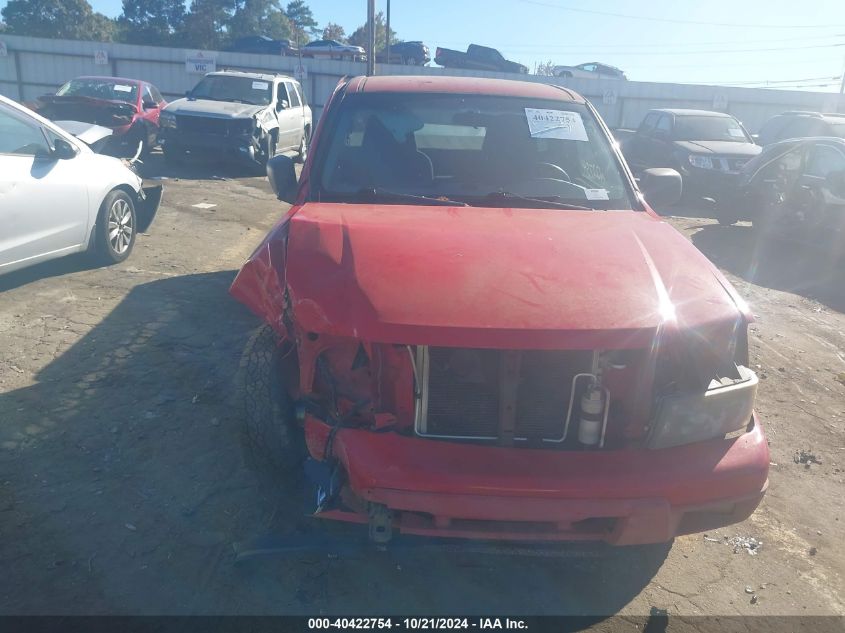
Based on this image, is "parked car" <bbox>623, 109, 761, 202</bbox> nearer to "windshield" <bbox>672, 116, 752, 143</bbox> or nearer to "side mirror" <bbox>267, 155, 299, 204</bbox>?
"windshield" <bbox>672, 116, 752, 143</bbox>

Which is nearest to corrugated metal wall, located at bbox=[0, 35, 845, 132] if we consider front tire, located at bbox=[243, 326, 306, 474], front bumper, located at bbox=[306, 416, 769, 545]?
front tire, located at bbox=[243, 326, 306, 474]

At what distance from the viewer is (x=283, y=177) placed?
407 centimetres

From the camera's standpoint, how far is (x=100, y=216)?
6.33 m

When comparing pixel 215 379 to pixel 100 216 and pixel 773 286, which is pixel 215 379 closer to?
pixel 100 216

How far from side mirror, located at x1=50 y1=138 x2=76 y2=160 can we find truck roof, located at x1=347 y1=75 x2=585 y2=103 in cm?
293

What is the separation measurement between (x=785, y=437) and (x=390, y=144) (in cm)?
291

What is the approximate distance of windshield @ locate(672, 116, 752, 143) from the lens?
13.6 m

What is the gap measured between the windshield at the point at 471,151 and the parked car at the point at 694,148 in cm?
892

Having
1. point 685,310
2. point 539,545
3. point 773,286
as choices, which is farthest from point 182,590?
point 773,286

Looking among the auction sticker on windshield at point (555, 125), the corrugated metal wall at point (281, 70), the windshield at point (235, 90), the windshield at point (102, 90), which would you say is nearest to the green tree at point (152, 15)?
the corrugated metal wall at point (281, 70)

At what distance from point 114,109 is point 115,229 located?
7.92 metres

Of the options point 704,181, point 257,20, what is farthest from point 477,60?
point 257,20

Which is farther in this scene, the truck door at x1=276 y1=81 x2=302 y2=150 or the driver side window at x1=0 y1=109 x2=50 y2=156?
the truck door at x1=276 y1=81 x2=302 y2=150

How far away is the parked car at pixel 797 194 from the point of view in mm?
8305
